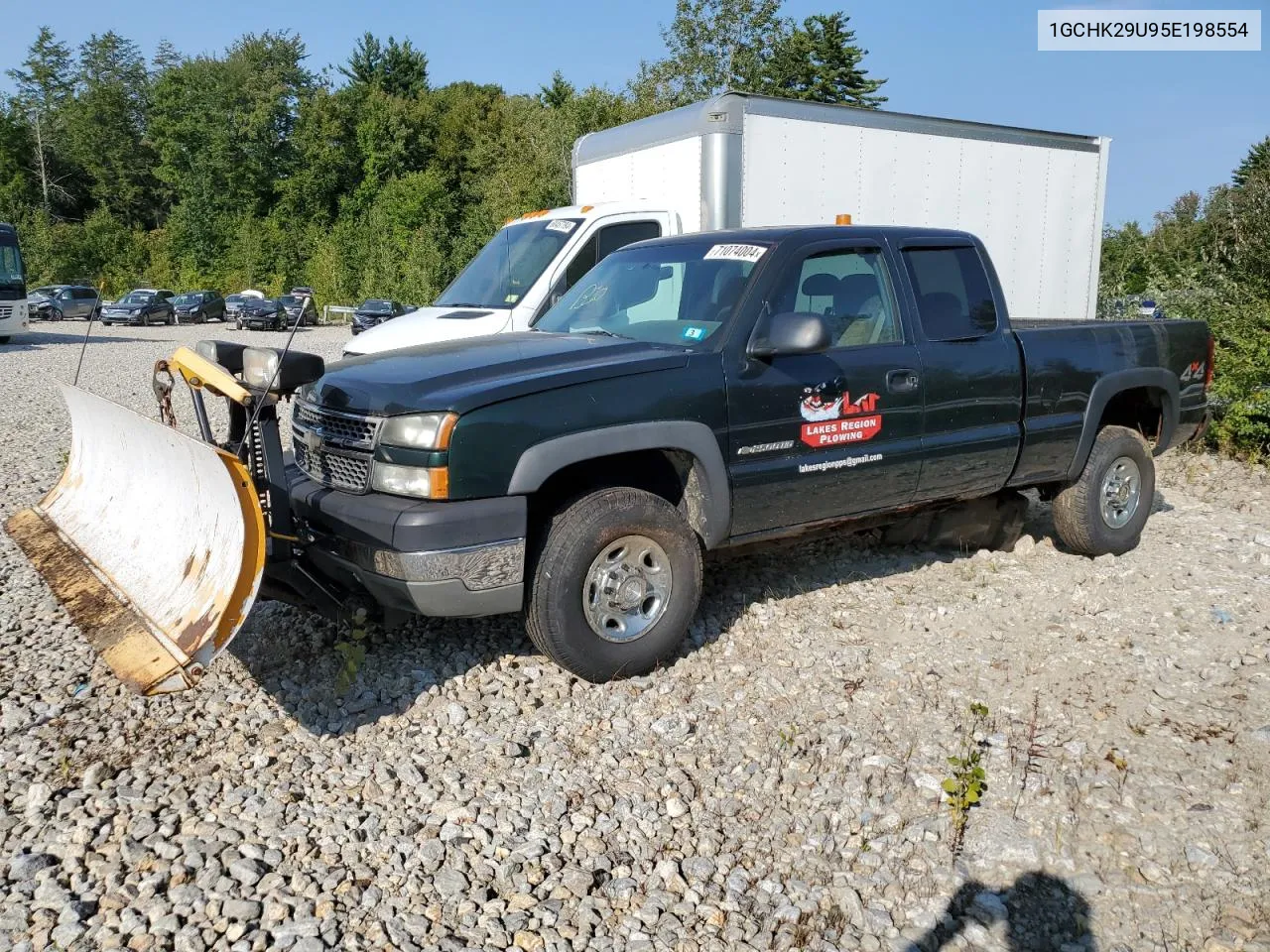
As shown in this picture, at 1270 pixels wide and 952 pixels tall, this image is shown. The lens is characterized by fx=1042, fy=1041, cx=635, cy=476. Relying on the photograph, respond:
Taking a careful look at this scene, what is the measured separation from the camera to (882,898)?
3105 mm

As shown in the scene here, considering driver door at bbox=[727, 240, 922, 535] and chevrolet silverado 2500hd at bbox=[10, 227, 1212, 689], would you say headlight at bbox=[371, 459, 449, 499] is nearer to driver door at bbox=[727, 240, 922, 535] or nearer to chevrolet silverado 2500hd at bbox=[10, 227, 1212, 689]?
chevrolet silverado 2500hd at bbox=[10, 227, 1212, 689]

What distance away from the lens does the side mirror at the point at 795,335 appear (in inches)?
177

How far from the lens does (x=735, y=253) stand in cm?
512

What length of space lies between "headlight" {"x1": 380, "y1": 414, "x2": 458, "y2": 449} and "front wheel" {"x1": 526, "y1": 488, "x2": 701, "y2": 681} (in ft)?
2.03

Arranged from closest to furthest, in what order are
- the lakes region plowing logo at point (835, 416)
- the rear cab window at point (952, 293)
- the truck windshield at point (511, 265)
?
the lakes region plowing logo at point (835, 416)
the rear cab window at point (952, 293)
the truck windshield at point (511, 265)

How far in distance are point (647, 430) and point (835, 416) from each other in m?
1.08

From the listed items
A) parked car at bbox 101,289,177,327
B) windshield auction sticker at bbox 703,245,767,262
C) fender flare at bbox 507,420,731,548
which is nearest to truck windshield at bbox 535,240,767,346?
windshield auction sticker at bbox 703,245,767,262

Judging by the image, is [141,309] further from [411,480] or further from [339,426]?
[411,480]

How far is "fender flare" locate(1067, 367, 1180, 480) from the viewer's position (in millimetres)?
6078

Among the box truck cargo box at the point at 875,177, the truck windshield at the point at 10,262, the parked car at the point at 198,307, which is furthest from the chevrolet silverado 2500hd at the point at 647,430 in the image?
the parked car at the point at 198,307

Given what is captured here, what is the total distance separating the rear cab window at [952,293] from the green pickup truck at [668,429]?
13mm

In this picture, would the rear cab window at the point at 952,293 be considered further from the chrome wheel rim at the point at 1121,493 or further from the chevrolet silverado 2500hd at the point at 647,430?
the chrome wheel rim at the point at 1121,493

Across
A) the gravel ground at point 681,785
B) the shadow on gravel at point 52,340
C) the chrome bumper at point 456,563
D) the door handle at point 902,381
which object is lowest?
the shadow on gravel at point 52,340

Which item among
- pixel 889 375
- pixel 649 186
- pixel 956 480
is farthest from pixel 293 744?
pixel 649 186
